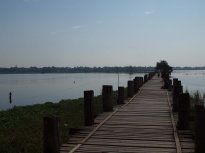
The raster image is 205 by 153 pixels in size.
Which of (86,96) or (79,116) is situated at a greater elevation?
(86,96)

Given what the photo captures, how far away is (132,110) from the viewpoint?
16.3 meters

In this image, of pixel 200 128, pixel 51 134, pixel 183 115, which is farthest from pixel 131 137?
pixel 51 134

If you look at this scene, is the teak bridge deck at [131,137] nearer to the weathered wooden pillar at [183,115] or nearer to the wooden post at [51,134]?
the weathered wooden pillar at [183,115]

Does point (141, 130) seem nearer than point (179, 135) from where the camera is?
No

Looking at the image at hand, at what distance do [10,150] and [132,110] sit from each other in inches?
256

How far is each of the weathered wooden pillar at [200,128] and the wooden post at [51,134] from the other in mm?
2836

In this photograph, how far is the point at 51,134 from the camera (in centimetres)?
801

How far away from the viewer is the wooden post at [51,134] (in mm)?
7918

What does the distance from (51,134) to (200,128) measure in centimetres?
302

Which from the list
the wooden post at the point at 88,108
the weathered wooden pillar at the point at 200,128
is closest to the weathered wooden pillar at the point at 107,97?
the wooden post at the point at 88,108

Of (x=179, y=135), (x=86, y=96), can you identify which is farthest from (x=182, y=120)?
(x=86, y=96)

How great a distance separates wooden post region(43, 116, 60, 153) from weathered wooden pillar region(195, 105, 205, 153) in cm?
284

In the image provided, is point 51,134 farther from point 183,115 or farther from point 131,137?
point 183,115

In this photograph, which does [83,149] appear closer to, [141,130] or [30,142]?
[141,130]
